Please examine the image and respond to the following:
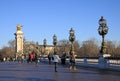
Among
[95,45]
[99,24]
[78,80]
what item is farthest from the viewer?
[95,45]

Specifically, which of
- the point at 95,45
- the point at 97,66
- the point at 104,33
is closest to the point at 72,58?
the point at 97,66

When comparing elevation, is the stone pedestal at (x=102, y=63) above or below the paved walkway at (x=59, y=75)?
above

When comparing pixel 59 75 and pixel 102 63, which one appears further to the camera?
pixel 102 63

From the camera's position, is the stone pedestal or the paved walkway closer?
the paved walkway

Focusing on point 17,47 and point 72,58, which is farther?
point 17,47

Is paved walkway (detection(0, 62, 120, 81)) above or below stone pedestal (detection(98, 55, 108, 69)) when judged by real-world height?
below

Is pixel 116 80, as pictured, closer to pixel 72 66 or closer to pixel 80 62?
pixel 72 66

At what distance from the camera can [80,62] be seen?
163 feet

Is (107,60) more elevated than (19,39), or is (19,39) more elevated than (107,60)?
(19,39)

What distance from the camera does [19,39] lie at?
5226 inches

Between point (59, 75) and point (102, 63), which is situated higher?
point (102, 63)

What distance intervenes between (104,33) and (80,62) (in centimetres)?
874

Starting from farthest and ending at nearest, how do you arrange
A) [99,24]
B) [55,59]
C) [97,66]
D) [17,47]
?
[17,47]
[99,24]
[97,66]
[55,59]

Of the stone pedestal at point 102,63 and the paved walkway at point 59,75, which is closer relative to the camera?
the paved walkway at point 59,75
